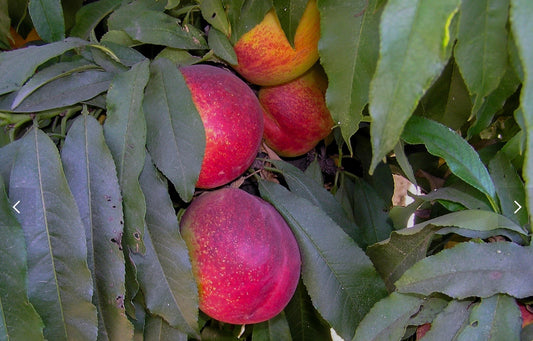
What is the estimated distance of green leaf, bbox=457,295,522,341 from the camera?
67 cm

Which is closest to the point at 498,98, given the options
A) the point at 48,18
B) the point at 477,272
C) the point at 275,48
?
the point at 477,272

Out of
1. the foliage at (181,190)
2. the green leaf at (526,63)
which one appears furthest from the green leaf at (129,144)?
the green leaf at (526,63)

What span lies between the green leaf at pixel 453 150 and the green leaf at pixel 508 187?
3 centimetres

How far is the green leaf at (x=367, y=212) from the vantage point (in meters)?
0.99

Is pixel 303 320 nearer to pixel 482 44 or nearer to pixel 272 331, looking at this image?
Answer: pixel 272 331

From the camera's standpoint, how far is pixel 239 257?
2.52 ft

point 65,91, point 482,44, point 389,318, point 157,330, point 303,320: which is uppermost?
point 482,44

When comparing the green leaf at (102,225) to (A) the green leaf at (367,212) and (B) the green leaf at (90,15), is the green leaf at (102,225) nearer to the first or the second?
(B) the green leaf at (90,15)

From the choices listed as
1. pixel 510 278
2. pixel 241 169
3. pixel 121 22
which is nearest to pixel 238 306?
pixel 241 169

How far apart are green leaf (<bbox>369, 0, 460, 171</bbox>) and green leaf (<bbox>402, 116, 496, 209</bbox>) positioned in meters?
0.32

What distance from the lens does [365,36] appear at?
647 mm

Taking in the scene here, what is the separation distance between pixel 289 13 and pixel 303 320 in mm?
532

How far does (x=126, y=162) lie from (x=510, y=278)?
1.67 ft

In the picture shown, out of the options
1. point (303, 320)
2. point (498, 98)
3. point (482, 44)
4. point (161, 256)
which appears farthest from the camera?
point (303, 320)
